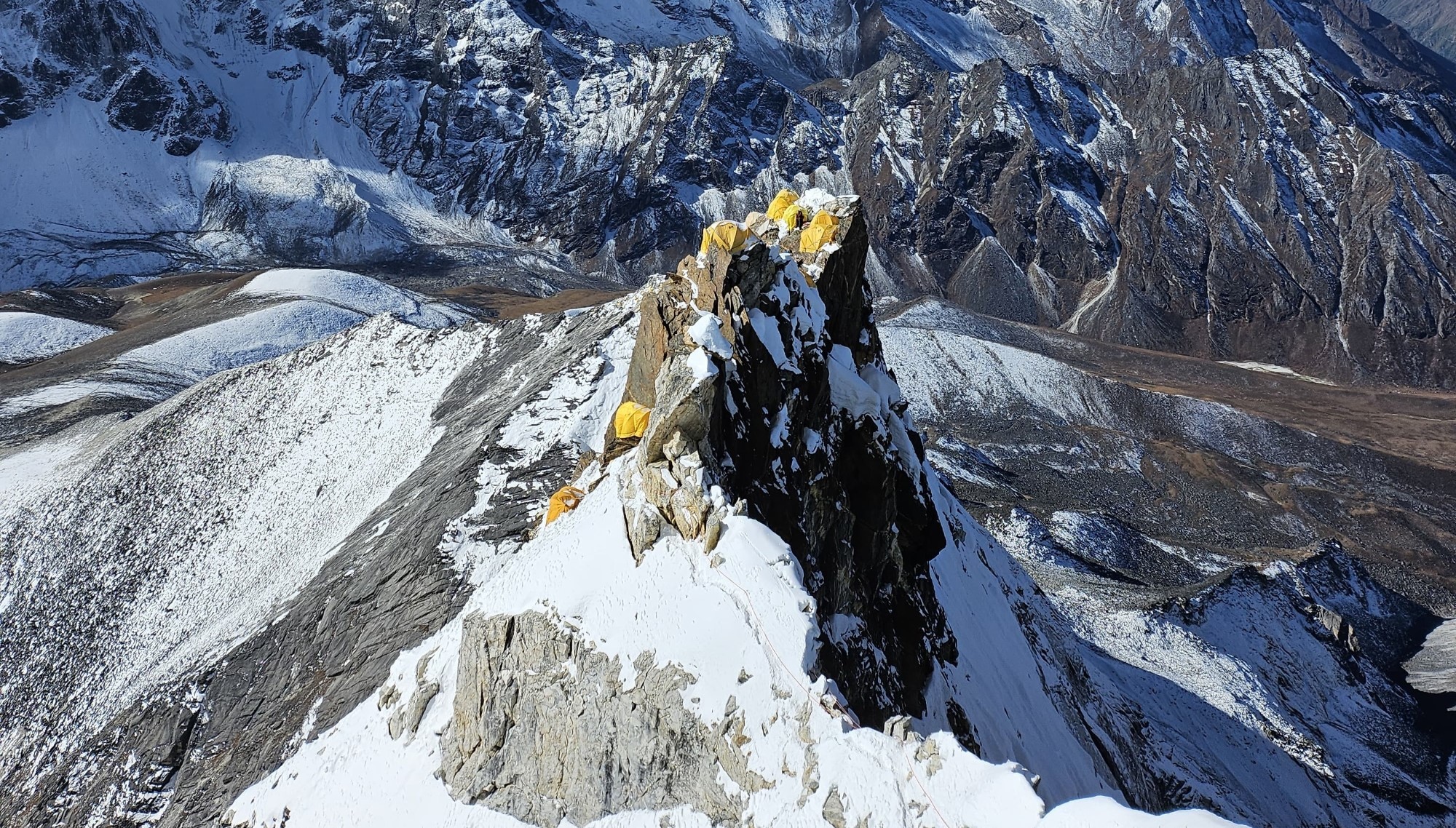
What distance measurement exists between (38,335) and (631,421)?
8656cm

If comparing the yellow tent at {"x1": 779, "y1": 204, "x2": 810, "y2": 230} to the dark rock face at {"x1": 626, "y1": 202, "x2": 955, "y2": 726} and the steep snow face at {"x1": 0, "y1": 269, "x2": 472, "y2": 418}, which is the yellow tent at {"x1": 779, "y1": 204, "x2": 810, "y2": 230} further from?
the steep snow face at {"x1": 0, "y1": 269, "x2": 472, "y2": 418}

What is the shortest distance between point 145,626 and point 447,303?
254 ft

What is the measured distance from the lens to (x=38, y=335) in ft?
262

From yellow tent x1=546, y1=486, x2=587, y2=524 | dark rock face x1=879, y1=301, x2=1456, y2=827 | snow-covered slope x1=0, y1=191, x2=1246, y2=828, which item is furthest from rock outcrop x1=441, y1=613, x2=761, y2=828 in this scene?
dark rock face x1=879, y1=301, x2=1456, y2=827

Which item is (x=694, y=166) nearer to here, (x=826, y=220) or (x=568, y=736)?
(x=826, y=220)

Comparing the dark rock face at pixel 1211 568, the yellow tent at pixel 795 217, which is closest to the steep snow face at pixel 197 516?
the yellow tent at pixel 795 217

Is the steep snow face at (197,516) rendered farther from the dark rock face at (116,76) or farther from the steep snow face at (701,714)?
the dark rock face at (116,76)

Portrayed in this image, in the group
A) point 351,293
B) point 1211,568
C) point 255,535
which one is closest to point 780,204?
point 255,535

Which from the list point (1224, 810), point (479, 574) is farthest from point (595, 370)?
point (1224, 810)

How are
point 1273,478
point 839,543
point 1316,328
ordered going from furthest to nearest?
1. point 1316,328
2. point 1273,478
3. point 839,543

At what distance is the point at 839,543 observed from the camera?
19938mm

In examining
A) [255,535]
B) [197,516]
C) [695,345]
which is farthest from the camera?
[197,516]

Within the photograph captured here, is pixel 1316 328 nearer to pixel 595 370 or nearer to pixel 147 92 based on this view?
pixel 595 370

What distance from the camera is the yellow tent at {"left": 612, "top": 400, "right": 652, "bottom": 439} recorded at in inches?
834
